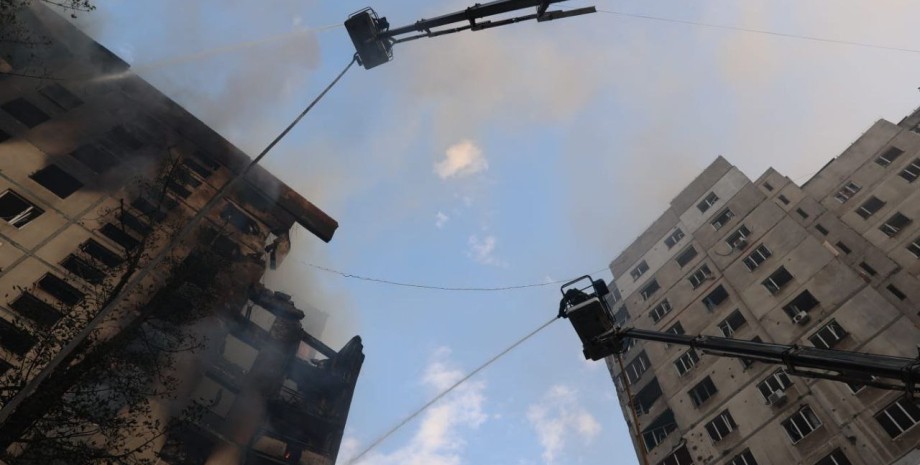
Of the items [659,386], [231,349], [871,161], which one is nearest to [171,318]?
[231,349]

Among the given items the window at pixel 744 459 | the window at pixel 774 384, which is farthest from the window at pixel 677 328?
the window at pixel 744 459

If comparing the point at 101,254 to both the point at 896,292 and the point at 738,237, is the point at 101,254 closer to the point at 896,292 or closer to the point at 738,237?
the point at 738,237

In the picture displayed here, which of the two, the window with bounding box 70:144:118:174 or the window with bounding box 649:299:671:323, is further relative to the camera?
the window with bounding box 649:299:671:323

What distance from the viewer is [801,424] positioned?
20703 mm

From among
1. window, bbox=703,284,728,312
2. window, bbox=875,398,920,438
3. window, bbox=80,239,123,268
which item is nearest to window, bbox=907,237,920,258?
window, bbox=703,284,728,312

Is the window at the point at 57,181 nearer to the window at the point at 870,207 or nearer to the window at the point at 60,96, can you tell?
the window at the point at 60,96

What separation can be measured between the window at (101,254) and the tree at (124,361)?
0.31 metres

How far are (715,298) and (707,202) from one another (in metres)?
9.36

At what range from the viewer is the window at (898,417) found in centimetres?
1791

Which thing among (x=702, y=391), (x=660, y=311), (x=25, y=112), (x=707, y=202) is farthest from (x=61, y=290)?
(x=707, y=202)

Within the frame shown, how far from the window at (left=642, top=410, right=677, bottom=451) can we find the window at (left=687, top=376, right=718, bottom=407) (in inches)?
71.2

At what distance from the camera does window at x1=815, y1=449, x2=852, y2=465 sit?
18672 mm

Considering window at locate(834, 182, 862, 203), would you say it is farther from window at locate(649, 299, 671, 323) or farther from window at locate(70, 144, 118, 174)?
window at locate(70, 144, 118, 174)

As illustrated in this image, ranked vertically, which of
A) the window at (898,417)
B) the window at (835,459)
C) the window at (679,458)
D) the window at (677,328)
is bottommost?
the window at (835,459)
